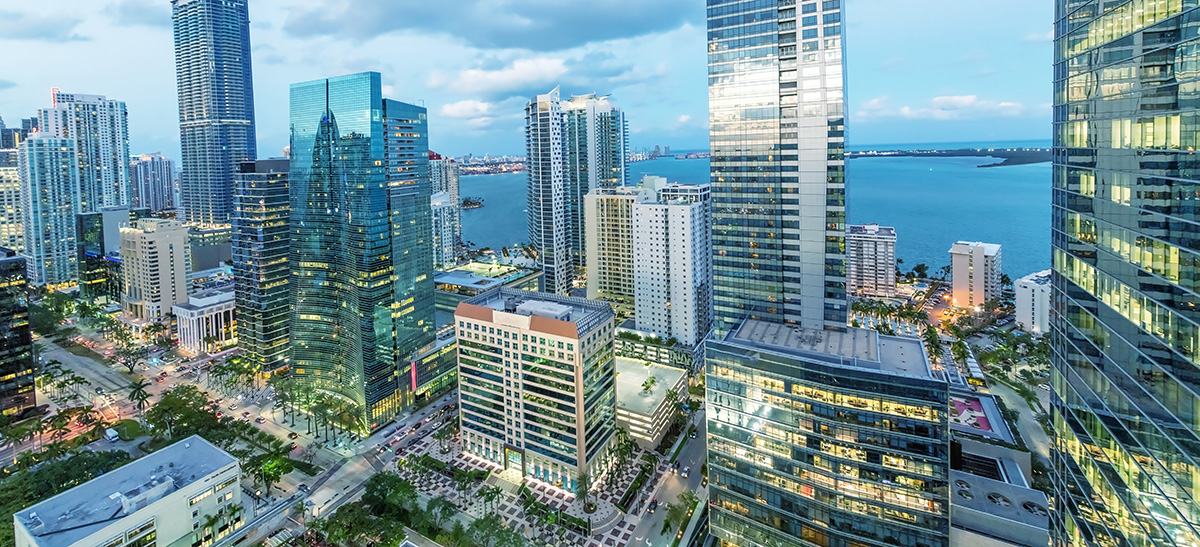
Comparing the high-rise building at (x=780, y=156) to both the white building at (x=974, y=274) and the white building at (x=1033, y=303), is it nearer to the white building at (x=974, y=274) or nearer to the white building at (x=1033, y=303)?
the white building at (x=1033, y=303)

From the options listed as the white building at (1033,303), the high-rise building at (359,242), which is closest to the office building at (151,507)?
A: the high-rise building at (359,242)

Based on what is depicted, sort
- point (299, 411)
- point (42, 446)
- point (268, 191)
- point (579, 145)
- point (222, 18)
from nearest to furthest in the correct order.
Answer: point (42, 446) < point (299, 411) < point (268, 191) < point (579, 145) < point (222, 18)

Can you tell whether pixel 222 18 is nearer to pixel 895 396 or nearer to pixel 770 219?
pixel 770 219

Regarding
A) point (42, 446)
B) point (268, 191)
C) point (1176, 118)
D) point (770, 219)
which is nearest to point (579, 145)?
point (268, 191)

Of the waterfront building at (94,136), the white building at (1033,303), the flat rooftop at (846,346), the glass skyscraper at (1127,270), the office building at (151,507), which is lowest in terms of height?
the office building at (151,507)

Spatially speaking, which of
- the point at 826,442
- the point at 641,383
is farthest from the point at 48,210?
the point at 826,442
